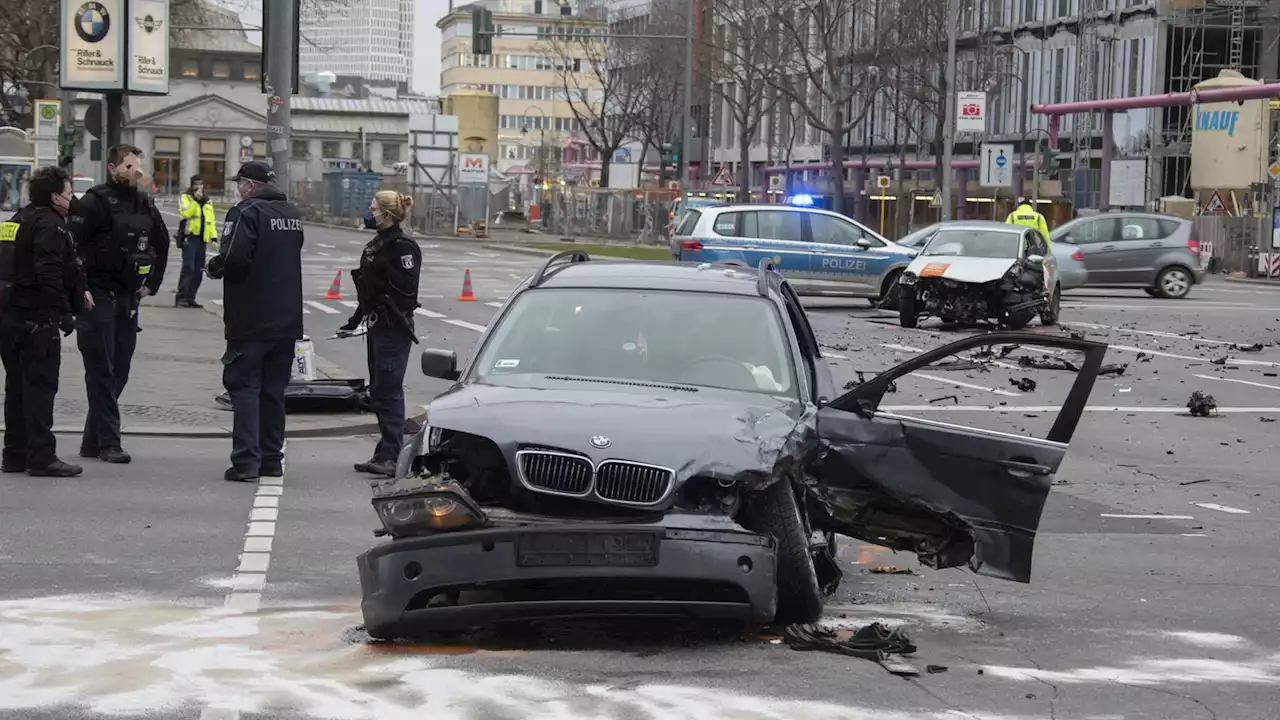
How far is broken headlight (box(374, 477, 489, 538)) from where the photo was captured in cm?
665

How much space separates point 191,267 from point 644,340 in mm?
20430

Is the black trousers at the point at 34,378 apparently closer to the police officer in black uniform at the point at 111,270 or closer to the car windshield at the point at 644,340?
the police officer in black uniform at the point at 111,270

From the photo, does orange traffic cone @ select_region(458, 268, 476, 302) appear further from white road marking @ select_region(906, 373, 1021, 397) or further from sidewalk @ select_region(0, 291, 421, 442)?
white road marking @ select_region(906, 373, 1021, 397)

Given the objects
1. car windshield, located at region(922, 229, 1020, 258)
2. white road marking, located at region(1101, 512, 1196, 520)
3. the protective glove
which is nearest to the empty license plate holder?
the protective glove

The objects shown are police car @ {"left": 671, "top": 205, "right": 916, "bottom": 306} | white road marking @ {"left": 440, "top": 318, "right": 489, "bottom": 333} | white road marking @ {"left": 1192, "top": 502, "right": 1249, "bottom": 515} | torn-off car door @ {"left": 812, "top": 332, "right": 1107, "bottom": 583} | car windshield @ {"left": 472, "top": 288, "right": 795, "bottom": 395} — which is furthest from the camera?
police car @ {"left": 671, "top": 205, "right": 916, "bottom": 306}

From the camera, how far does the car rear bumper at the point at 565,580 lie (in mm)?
6574

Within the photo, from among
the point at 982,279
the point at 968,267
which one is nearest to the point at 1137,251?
the point at 968,267

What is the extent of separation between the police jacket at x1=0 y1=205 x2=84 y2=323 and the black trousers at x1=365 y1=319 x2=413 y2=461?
5.97ft

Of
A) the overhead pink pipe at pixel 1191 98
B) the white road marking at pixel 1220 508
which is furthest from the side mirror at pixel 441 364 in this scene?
the overhead pink pipe at pixel 1191 98

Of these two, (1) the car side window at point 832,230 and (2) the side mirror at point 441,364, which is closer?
(2) the side mirror at point 441,364

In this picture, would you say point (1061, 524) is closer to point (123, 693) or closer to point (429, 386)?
point (123, 693)

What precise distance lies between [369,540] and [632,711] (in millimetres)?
3824

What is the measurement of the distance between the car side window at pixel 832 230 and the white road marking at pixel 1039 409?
44.0 ft

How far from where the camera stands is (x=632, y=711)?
5.89m
